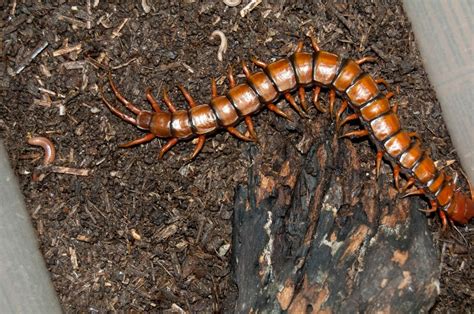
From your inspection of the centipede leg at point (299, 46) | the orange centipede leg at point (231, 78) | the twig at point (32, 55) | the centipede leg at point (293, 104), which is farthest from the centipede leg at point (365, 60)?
the twig at point (32, 55)

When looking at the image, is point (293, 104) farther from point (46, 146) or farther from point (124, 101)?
point (46, 146)

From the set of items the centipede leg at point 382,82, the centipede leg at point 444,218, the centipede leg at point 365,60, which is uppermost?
the centipede leg at point 365,60

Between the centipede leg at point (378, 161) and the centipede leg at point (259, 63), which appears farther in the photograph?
the centipede leg at point (259, 63)

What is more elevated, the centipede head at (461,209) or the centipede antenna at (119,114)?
the centipede antenna at (119,114)

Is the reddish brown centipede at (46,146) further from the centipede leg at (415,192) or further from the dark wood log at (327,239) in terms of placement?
the centipede leg at (415,192)

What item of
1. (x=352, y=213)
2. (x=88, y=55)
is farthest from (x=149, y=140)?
(x=352, y=213)

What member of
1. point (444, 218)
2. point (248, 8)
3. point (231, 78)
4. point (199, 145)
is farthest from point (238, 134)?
point (444, 218)

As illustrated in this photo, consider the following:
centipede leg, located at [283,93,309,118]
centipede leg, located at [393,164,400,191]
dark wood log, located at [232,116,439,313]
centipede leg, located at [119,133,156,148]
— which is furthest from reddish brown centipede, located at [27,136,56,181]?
centipede leg, located at [393,164,400,191]
